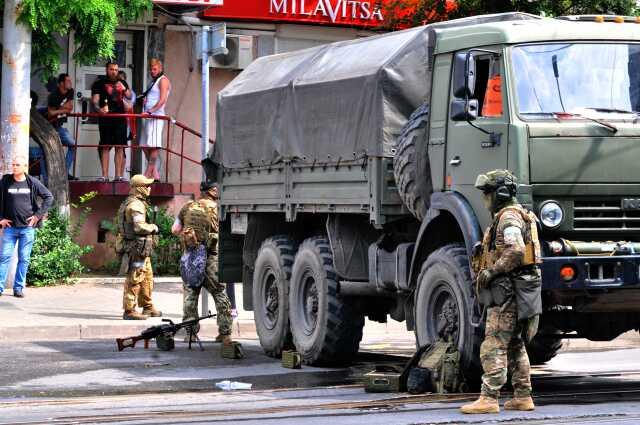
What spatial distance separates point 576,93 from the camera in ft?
37.8

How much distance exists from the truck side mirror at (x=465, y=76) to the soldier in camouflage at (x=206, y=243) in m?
4.94

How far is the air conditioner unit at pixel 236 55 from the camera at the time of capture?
2542 cm

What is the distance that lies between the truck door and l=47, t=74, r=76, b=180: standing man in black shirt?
39.8 ft

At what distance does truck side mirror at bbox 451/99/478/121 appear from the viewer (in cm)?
1156

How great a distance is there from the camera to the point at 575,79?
11.6 metres

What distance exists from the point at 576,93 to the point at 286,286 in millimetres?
4733

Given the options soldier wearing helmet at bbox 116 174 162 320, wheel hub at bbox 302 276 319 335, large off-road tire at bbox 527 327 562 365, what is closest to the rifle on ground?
wheel hub at bbox 302 276 319 335

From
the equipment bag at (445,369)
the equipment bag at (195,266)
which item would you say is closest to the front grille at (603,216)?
the equipment bag at (445,369)

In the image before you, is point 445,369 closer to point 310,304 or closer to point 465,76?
point 465,76

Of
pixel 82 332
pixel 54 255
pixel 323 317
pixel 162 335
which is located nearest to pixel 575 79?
pixel 323 317

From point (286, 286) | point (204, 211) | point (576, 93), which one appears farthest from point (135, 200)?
point (576, 93)

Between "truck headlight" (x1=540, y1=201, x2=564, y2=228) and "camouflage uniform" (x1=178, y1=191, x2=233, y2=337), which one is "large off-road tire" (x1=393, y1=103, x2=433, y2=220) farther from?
"camouflage uniform" (x1=178, y1=191, x2=233, y2=337)

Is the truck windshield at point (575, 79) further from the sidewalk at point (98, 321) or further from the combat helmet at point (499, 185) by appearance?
the sidewalk at point (98, 321)

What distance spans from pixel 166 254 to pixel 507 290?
12825 mm
